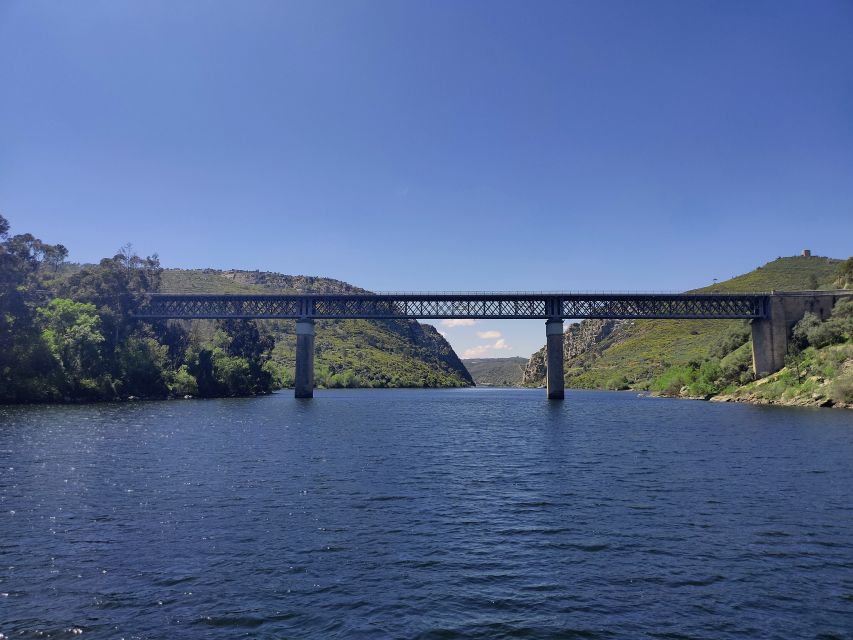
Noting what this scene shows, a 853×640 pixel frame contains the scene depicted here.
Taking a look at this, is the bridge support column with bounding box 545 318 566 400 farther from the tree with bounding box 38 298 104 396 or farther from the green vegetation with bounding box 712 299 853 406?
the tree with bounding box 38 298 104 396

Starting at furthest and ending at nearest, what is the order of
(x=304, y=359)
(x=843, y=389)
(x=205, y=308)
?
(x=205, y=308) → (x=304, y=359) → (x=843, y=389)

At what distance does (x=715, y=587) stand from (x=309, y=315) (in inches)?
4676

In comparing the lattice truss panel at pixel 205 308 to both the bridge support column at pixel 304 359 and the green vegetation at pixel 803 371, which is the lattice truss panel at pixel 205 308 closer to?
the bridge support column at pixel 304 359

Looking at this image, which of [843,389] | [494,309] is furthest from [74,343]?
[843,389]

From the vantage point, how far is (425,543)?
1898 cm

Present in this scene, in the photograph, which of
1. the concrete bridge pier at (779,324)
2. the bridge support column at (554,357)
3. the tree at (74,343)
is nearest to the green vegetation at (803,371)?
the concrete bridge pier at (779,324)

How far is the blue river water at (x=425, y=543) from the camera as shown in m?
13.3

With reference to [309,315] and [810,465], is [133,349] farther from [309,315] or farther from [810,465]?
[810,465]

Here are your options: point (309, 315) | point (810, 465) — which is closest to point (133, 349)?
point (309, 315)

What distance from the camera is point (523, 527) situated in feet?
68.6

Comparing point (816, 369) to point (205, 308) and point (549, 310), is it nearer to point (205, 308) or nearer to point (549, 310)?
point (549, 310)

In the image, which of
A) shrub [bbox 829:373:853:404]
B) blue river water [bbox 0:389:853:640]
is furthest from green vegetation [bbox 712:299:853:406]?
blue river water [bbox 0:389:853:640]

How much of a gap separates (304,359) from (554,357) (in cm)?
5499

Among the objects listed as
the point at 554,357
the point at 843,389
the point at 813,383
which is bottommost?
the point at 843,389
